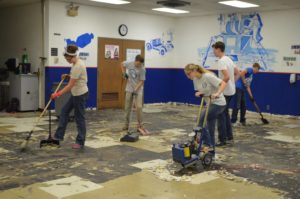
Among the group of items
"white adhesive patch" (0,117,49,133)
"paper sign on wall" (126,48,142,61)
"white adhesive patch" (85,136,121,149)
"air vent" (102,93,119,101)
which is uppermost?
"paper sign on wall" (126,48,142,61)

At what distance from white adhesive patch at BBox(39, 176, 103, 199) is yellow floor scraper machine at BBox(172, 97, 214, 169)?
99cm

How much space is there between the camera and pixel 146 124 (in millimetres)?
8133

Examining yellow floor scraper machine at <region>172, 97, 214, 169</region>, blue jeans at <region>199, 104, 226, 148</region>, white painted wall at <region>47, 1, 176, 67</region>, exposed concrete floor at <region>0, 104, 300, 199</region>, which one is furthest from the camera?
white painted wall at <region>47, 1, 176, 67</region>

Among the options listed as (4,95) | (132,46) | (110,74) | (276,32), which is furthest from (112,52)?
(276,32)

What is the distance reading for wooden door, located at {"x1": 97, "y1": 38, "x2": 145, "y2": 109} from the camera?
10.4 meters

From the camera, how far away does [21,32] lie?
33.7 feet

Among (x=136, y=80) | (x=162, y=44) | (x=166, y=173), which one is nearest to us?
(x=166, y=173)

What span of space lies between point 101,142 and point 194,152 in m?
1.95

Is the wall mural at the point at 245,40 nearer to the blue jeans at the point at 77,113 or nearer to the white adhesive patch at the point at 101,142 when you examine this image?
the white adhesive patch at the point at 101,142

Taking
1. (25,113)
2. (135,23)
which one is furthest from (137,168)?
(135,23)

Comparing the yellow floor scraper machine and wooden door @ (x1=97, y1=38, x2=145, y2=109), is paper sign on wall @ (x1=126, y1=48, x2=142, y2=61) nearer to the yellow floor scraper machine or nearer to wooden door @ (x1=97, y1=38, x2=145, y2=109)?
wooden door @ (x1=97, y1=38, x2=145, y2=109)

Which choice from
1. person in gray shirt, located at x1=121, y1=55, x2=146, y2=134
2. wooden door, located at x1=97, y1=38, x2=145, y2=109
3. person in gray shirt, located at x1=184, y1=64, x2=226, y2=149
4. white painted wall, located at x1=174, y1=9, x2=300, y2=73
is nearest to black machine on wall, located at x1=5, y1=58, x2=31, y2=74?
wooden door, located at x1=97, y1=38, x2=145, y2=109

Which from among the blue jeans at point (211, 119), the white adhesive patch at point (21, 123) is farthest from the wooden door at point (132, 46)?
the blue jeans at point (211, 119)

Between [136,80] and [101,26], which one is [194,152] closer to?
[136,80]
